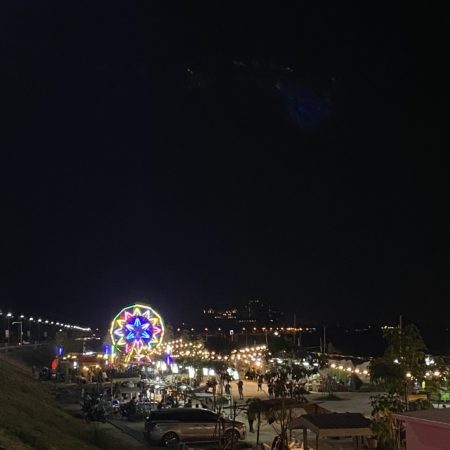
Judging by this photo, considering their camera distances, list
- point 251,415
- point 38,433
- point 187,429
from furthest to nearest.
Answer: point 187,429 → point 251,415 → point 38,433

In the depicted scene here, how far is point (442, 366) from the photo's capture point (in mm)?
14445

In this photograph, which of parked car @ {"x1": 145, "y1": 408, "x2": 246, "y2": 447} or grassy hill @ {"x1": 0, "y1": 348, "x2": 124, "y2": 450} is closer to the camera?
grassy hill @ {"x1": 0, "y1": 348, "x2": 124, "y2": 450}

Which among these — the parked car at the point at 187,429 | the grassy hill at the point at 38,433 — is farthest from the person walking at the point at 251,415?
the grassy hill at the point at 38,433

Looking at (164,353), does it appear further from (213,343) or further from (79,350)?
(79,350)

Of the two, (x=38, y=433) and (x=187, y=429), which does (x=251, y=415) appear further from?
(x=38, y=433)

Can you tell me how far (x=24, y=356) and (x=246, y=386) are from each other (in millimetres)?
48353

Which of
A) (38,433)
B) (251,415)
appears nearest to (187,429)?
(251,415)

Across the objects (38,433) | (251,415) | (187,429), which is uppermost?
(251,415)

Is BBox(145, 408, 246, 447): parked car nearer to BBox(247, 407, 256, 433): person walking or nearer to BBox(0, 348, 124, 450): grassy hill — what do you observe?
BBox(0, 348, 124, 450): grassy hill

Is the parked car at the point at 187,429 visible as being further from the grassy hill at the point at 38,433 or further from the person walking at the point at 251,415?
the person walking at the point at 251,415

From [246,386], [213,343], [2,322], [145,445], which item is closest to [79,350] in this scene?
[213,343]

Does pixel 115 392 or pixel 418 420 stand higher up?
pixel 418 420

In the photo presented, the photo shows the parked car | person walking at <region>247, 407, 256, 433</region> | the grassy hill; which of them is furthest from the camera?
the parked car

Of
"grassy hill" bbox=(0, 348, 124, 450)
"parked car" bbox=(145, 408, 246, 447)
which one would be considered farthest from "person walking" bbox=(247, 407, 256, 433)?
"grassy hill" bbox=(0, 348, 124, 450)
